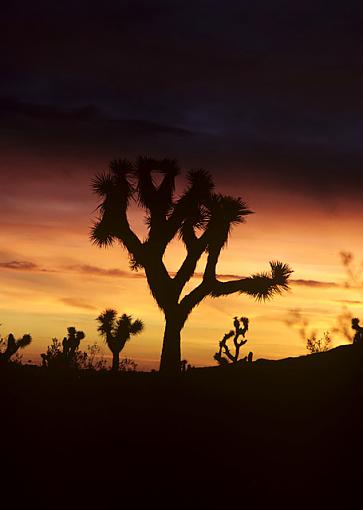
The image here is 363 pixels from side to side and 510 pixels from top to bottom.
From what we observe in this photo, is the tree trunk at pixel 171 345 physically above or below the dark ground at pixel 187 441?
above

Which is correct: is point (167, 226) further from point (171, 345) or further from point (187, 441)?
point (187, 441)

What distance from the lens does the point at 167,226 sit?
22.7m

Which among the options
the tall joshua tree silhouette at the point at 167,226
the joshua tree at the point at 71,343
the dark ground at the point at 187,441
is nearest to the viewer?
the dark ground at the point at 187,441

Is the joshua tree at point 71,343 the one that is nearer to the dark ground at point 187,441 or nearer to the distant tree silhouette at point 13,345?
the distant tree silhouette at point 13,345

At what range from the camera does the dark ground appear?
329 inches

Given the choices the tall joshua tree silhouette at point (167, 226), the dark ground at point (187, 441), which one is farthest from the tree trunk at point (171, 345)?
the dark ground at point (187, 441)

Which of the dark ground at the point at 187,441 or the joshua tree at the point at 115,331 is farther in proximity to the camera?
the joshua tree at the point at 115,331

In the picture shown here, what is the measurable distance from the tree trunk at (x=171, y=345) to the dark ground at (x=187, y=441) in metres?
6.27

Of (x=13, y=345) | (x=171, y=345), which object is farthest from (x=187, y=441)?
(x=13, y=345)

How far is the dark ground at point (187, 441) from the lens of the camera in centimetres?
837

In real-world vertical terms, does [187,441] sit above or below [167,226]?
below

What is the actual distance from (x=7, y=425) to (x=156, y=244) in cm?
1195

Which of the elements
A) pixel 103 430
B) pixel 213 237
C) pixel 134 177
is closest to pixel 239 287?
pixel 213 237

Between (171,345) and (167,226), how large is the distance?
12.9 feet
